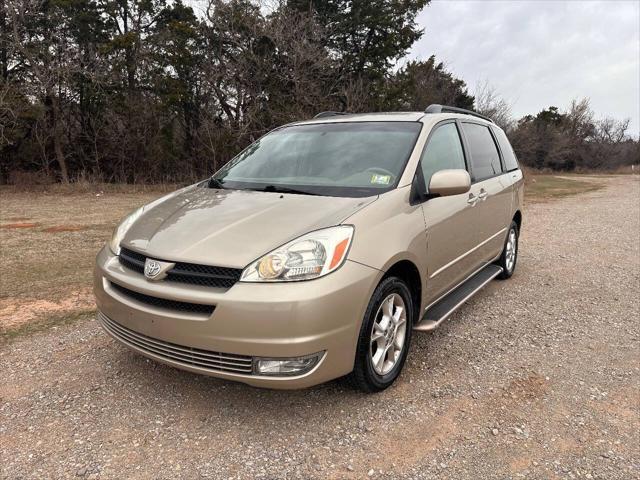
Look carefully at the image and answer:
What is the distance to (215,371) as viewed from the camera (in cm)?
246

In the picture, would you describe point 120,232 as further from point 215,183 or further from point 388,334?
point 388,334

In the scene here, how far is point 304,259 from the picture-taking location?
246cm

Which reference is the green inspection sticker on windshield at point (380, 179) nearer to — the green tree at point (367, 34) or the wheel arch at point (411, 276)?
the wheel arch at point (411, 276)

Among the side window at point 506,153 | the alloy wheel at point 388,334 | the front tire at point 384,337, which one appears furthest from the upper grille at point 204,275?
the side window at point 506,153

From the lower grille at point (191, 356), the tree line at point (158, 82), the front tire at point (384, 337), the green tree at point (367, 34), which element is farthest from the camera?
the green tree at point (367, 34)

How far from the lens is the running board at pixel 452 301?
3.27m

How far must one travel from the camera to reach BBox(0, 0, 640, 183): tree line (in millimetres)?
17375

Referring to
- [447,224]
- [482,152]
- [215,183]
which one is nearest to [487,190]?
[482,152]

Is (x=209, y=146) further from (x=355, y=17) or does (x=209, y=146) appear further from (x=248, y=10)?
(x=355, y=17)

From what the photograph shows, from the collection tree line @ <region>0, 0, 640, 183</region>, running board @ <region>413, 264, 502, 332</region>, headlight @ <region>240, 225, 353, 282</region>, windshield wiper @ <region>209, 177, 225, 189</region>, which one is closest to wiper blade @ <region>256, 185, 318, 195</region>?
windshield wiper @ <region>209, 177, 225, 189</region>

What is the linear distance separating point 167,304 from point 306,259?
2.63ft

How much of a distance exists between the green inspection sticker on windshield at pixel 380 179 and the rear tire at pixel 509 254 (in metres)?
2.62

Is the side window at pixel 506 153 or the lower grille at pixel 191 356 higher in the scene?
the side window at pixel 506 153

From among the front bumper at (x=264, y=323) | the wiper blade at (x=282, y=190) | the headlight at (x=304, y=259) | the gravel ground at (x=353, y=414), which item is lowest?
the gravel ground at (x=353, y=414)
